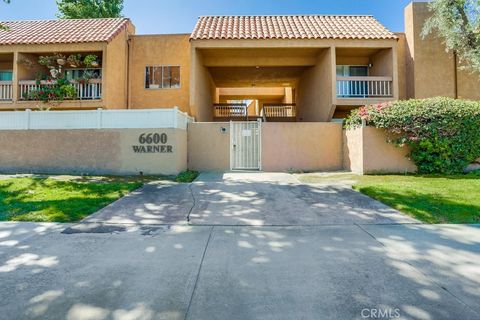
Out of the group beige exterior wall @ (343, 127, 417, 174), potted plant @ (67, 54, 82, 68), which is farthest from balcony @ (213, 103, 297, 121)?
potted plant @ (67, 54, 82, 68)

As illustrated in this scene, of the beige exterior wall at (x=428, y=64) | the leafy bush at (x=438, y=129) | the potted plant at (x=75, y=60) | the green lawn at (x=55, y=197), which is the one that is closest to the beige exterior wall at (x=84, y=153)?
the green lawn at (x=55, y=197)

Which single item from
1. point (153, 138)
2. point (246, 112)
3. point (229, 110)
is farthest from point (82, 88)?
point (246, 112)

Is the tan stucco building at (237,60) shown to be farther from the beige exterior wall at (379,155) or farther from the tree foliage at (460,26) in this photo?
the beige exterior wall at (379,155)

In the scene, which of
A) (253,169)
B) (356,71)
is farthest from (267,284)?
(356,71)

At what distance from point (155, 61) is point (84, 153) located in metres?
7.68

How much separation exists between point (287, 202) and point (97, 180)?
23.0 ft

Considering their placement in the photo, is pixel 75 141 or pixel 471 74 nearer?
pixel 75 141

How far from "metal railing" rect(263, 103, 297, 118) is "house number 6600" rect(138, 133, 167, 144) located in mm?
11010

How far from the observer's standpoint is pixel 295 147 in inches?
511

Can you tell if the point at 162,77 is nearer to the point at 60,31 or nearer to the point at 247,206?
the point at 60,31

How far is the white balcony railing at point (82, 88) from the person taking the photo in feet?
47.6

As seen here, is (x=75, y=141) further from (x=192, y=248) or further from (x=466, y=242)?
(x=466, y=242)

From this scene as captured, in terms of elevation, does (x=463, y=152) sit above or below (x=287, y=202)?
above

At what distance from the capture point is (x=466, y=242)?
4.26 m
